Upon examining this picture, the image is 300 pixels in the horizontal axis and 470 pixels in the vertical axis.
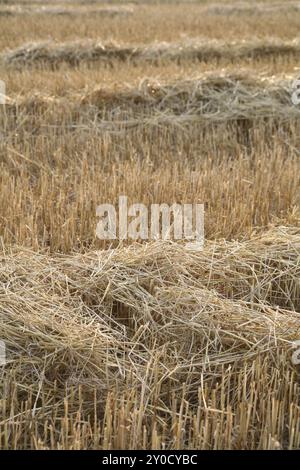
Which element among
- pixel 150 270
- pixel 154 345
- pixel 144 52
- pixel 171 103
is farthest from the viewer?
pixel 144 52

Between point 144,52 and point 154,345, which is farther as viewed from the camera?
point 144,52

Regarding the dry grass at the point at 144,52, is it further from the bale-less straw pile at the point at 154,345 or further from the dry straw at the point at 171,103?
the bale-less straw pile at the point at 154,345

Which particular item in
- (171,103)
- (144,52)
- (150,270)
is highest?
(144,52)

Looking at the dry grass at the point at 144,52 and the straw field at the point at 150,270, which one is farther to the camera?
the dry grass at the point at 144,52

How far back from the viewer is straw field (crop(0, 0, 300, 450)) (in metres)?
1.94

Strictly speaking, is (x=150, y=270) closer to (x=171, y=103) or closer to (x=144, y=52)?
(x=171, y=103)

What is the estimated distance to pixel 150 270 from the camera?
2.61 m

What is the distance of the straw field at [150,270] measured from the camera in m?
1.94

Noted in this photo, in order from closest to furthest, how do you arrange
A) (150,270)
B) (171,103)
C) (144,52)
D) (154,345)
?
(154,345)
(150,270)
(171,103)
(144,52)

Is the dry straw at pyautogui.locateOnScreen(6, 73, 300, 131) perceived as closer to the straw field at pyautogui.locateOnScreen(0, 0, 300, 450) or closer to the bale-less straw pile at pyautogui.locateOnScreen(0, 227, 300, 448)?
the straw field at pyautogui.locateOnScreen(0, 0, 300, 450)

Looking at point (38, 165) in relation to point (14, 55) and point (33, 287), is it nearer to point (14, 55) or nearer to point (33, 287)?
point (33, 287)

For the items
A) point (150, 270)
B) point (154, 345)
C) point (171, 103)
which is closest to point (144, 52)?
point (171, 103)

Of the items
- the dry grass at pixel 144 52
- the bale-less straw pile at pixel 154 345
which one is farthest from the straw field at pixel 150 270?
the dry grass at pixel 144 52
